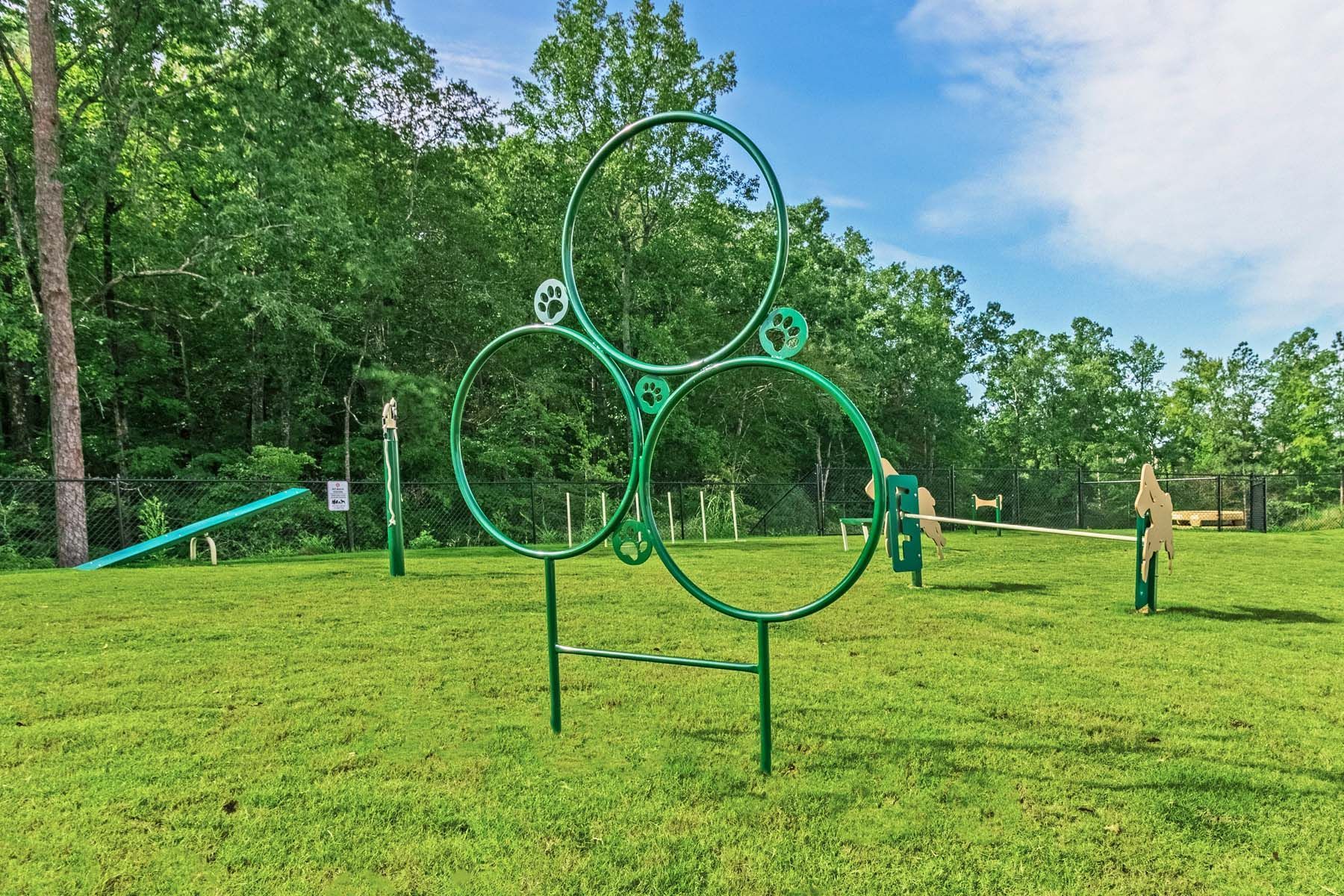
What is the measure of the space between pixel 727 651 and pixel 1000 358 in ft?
126

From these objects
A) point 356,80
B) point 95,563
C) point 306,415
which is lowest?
point 95,563

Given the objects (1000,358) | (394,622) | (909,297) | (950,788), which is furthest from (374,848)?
(1000,358)

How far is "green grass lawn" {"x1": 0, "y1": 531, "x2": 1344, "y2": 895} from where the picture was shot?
2.34 metres

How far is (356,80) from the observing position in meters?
17.6

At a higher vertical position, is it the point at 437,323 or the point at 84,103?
the point at 84,103

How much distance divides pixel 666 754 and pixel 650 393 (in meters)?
1.50

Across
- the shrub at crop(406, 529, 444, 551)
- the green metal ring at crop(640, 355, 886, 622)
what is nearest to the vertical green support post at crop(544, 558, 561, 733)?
the green metal ring at crop(640, 355, 886, 622)

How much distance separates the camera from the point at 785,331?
2961 mm

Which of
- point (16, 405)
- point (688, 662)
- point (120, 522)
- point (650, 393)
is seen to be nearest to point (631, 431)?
point (650, 393)

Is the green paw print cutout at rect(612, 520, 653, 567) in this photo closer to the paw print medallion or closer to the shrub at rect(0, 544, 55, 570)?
the paw print medallion

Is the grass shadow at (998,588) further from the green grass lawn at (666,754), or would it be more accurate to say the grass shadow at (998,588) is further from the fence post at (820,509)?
the fence post at (820,509)

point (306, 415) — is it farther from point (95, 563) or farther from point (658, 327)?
point (658, 327)

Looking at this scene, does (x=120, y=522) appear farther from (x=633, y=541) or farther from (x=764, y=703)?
(x=764, y=703)

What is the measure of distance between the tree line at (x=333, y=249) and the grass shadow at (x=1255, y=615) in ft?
43.1
